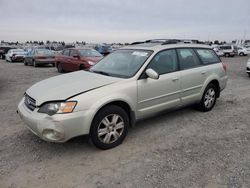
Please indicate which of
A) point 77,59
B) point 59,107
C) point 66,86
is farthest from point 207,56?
point 77,59

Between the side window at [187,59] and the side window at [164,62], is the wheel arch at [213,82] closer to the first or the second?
the side window at [187,59]

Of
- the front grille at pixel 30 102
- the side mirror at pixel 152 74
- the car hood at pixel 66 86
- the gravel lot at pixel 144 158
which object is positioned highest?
the side mirror at pixel 152 74

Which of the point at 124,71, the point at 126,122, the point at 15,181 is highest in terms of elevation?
the point at 124,71

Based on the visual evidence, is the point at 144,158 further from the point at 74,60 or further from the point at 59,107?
the point at 74,60

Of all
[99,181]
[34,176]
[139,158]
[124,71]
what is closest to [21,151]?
[34,176]

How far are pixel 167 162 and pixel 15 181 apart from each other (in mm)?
1979

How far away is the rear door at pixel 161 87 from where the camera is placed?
12.9 feet

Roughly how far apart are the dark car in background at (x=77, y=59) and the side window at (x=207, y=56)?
6187mm

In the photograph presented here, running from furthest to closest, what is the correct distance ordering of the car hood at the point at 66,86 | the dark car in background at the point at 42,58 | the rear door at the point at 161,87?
1. the dark car in background at the point at 42,58
2. the rear door at the point at 161,87
3. the car hood at the point at 66,86

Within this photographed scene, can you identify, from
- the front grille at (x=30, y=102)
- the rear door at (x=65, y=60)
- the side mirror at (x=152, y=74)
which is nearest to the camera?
the front grille at (x=30, y=102)

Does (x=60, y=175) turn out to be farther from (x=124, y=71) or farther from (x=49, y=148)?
(x=124, y=71)

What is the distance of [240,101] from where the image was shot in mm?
6445

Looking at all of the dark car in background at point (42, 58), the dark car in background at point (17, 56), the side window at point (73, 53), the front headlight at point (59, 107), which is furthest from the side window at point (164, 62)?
the dark car in background at point (17, 56)

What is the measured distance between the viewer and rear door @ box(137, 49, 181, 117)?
12.9ft
